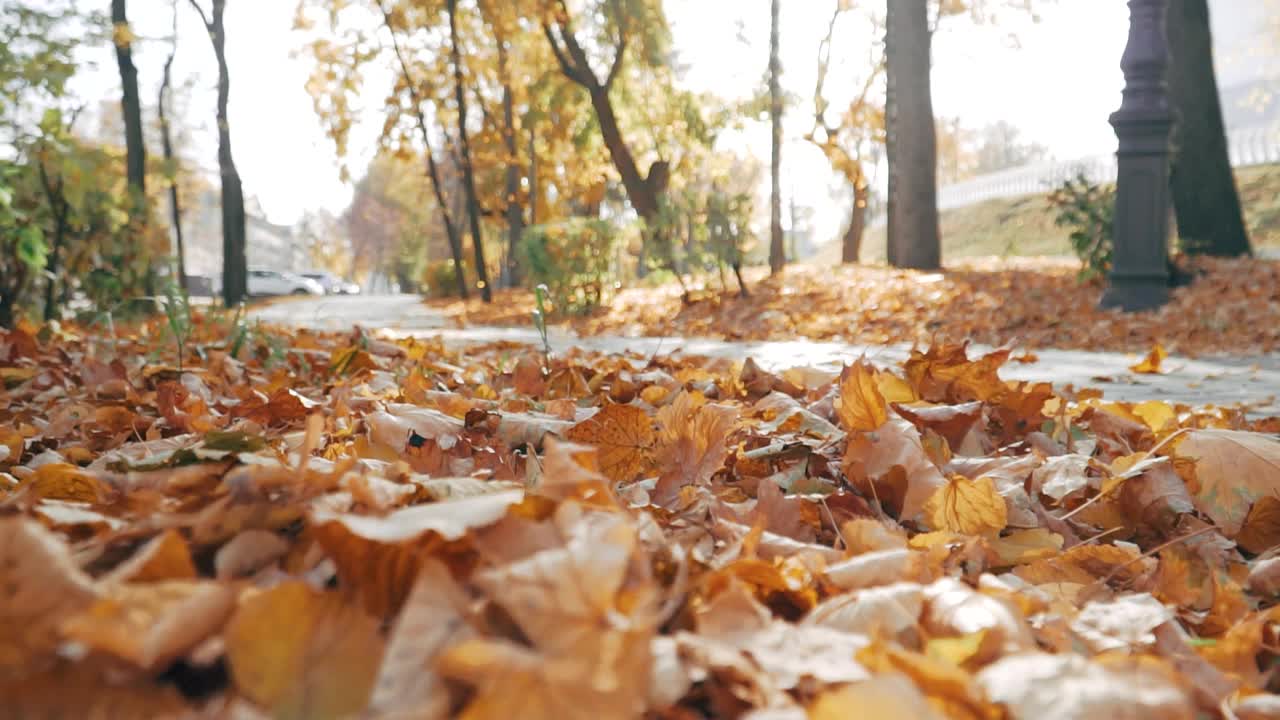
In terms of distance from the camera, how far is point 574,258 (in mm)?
12461

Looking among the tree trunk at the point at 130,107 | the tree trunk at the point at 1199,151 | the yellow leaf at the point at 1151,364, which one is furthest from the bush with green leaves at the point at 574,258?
the yellow leaf at the point at 1151,364

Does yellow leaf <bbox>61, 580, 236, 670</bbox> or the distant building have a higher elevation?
the distant building

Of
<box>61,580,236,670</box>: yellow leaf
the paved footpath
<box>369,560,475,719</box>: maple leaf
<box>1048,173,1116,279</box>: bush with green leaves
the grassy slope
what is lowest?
the paved footpath

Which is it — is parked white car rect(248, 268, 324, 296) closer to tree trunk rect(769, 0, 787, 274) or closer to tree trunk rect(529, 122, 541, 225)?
tree trunk rect(529, 122, 541, 225)

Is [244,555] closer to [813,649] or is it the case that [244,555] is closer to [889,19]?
[813,649]

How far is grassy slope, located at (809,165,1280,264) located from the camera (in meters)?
20.6

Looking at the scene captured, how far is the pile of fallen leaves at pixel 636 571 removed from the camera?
0.70m

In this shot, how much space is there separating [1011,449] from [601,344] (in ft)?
17.2

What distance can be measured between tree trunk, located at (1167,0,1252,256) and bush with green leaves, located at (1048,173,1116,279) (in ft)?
3.33

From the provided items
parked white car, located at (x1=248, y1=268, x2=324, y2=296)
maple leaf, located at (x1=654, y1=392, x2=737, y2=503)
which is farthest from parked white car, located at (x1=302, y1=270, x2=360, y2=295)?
maple leaf, located at (x1=654, y1=392, x2=737, y2=503)

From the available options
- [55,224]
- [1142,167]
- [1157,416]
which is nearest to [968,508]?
[1157,416]

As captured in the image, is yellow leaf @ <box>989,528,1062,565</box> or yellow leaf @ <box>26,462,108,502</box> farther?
yellow leaf @ <box>989,528,1062,565</box>

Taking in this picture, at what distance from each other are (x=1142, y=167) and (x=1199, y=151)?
3297 millimetres

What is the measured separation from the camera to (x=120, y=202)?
945 centimetres
